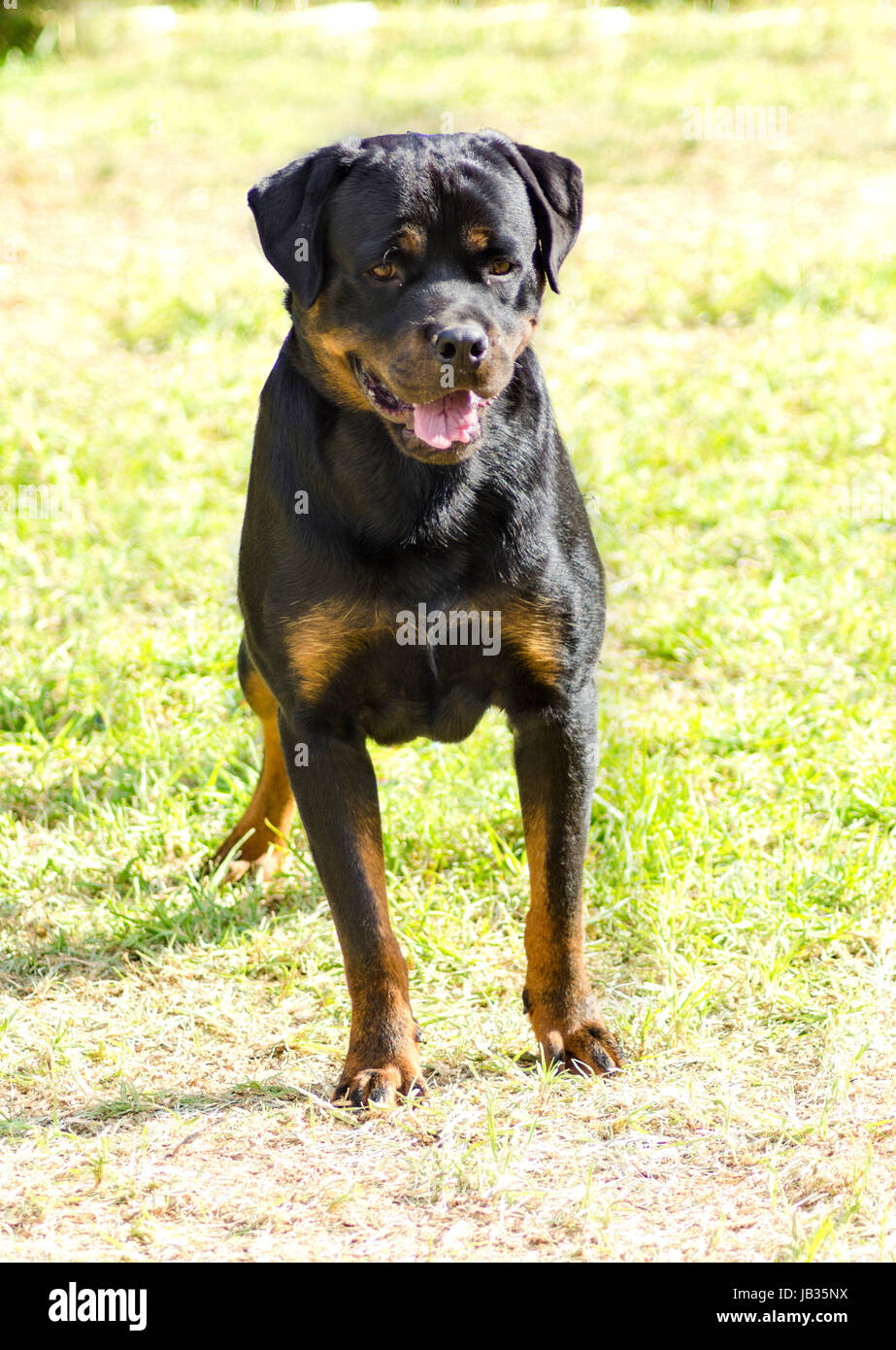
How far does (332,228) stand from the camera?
3.11 m

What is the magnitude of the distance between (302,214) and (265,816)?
167cm

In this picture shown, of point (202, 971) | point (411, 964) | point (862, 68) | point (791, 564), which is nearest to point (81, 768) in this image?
point (202, 971)

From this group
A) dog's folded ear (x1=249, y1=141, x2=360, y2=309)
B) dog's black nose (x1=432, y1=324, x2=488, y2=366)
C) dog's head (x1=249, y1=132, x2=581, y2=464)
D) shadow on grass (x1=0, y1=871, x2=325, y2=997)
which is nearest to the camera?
dog's black nose (x1=432, y1=324, x2=488, y2=366)

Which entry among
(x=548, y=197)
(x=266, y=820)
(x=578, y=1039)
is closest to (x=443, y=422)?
(x=548, y=197)

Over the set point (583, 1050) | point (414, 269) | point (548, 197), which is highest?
point (548, 197)

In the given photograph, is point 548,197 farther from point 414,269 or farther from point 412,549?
point 412,549

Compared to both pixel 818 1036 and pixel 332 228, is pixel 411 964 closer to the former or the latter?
pixel 818 1036

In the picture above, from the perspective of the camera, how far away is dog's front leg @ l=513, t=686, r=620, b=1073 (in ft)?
10.6

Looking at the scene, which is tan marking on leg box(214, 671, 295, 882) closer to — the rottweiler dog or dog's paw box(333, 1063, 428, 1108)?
the rottweiler dog

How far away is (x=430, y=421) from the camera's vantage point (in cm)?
306

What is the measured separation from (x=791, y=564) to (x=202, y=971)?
9.47ft

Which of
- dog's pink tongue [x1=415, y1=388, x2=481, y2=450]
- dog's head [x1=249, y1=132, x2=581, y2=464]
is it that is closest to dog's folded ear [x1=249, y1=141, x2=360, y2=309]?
dog's head [x1=249, y1=132, x2=581, y2=464]

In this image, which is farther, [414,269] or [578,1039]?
[578,1039]

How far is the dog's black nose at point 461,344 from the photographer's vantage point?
2869mm
